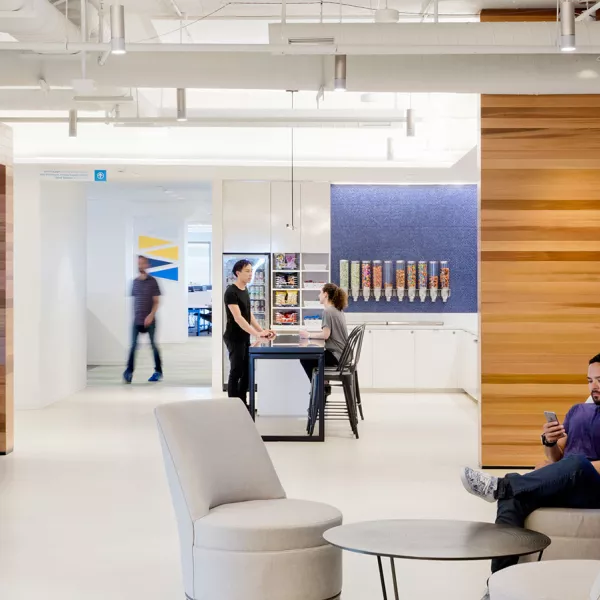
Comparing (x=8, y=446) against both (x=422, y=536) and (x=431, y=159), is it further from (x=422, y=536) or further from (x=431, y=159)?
(x=431, y=159)

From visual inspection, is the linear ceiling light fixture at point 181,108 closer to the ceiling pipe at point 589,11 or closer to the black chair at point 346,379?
the black chair at point 346,379

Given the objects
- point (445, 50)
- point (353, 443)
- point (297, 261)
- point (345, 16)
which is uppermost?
point (345, 16)

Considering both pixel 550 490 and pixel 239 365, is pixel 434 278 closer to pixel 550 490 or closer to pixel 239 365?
pixel 239 365

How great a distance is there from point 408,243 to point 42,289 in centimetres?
474

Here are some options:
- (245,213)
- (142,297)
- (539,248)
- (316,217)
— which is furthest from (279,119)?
(142,297)

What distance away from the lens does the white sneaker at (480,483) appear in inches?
172

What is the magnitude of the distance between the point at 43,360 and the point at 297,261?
335 centimetres

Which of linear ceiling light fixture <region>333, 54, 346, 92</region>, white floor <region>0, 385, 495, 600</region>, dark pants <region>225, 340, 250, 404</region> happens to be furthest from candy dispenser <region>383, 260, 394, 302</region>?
linear ceiling light fixture <region>333, 54, 346, 92</region>

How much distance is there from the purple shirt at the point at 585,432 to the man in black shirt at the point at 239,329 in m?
4.64

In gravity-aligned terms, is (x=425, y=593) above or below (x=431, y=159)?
below

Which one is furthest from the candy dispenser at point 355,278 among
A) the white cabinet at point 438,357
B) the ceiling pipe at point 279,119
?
the ceiling pipe at point 279,119

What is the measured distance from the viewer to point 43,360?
11.8 metres

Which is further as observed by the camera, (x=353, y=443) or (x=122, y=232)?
(x=122, y=232)

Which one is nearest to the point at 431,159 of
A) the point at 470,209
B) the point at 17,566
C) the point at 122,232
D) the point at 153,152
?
the point at 470,209
